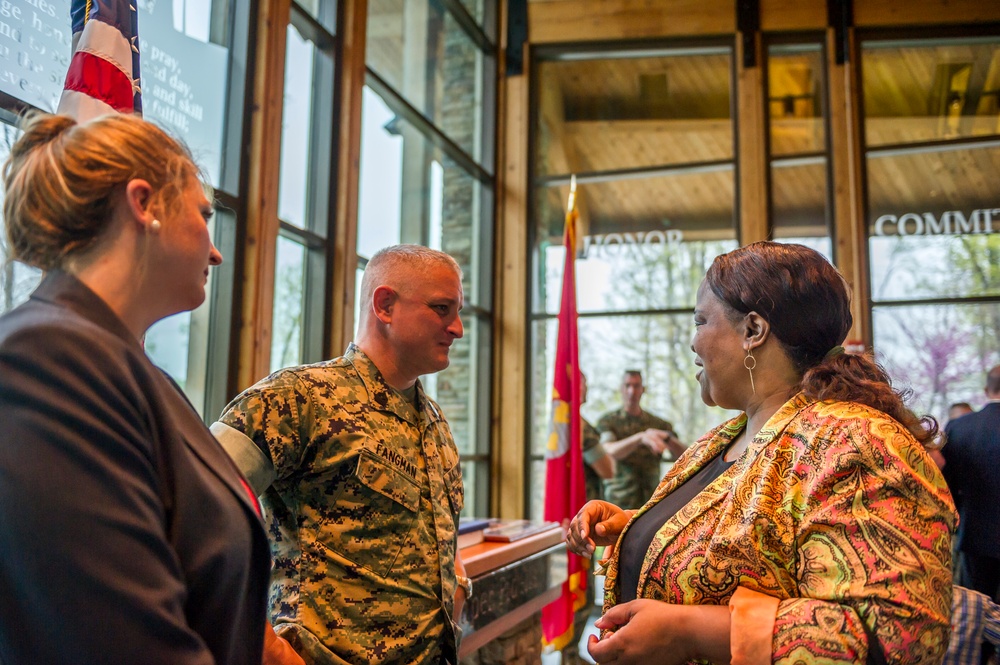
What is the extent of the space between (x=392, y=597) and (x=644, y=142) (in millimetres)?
5541

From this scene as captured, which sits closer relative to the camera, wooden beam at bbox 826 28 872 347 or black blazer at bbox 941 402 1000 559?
black blazer at bbox 941 402 1000 559

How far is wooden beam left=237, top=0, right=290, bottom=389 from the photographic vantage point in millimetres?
3557

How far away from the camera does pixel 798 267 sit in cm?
135

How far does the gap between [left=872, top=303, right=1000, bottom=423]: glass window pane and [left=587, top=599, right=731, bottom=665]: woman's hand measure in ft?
16.5

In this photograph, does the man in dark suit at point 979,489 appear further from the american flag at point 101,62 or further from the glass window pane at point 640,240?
the american flag at point 101,62

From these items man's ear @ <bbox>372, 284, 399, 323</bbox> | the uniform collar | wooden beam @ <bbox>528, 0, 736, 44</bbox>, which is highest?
wooden beam @ <bbox>528, 0, 736, 44</bbox>

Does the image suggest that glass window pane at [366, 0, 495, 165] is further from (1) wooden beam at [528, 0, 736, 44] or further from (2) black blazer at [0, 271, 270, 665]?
(2) black blazer at [0, 271, 270, 665]

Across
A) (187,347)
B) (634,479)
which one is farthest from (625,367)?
(187,347)

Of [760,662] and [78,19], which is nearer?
[760,662]

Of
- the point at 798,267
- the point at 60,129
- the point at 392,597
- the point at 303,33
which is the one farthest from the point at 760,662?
the point at 303,33

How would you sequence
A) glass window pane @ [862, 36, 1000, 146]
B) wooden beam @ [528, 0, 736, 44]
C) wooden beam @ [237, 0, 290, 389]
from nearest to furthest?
wooden beam @ [237, 0, 290, 389] < glass window pane @ [862, 36, 1000, 146] < wooden beam @ [528, 0, 736, 44]

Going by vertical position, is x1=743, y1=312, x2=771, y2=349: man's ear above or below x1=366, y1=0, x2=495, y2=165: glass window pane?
below

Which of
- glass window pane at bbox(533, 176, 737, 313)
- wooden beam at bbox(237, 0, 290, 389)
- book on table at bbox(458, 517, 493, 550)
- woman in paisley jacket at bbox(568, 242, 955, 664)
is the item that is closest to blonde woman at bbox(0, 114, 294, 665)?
woman in paisley jacket at bbox(568, 242, 955, 664)

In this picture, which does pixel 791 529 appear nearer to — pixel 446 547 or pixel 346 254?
pixel 446 547
